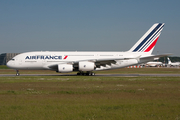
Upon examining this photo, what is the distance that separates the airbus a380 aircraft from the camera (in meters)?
34.8

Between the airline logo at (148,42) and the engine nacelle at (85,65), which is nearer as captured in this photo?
the engine nacelle at (85,65)

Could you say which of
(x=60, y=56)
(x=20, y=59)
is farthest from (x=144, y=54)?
(x=20, y=59)

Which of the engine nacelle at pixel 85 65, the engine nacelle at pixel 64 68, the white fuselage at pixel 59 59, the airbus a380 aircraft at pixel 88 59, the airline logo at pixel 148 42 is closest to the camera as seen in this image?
the engine nacelle at pixel 64 68

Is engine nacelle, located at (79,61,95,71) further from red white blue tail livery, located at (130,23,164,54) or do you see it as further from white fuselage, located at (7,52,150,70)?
red white blue tail livery, located at (130,23,164,54)

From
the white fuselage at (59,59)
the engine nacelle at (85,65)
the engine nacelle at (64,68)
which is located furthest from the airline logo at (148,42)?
the engine nacelle at (64,68)

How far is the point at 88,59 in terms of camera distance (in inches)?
1468

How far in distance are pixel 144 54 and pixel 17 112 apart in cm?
3198

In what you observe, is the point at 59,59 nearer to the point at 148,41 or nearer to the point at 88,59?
the point at 88,59

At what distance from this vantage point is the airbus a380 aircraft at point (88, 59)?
34.8 meters

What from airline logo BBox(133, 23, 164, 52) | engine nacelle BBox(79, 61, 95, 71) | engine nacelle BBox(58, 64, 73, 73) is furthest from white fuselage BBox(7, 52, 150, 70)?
engine nacelle BBox(58, 64, 73, 73)

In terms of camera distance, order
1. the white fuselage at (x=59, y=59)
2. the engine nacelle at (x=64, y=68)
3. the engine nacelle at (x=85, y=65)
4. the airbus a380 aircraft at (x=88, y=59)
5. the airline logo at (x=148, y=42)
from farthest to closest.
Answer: the airline logo at (x=148, y=42) < the white fuselage at (x=59, y=59) < the airbus a380 aircraft at (x=88, y=59) < the engine nacelle at (x=85, y=65) < the engine nacelle at (x=64, y=68)

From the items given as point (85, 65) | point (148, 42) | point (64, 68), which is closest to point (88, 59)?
point (85, 65)

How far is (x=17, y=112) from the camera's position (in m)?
9.59

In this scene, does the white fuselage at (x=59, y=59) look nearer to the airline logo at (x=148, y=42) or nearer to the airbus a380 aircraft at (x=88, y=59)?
the airbus a380 aircraft at (x=88, y=59)
